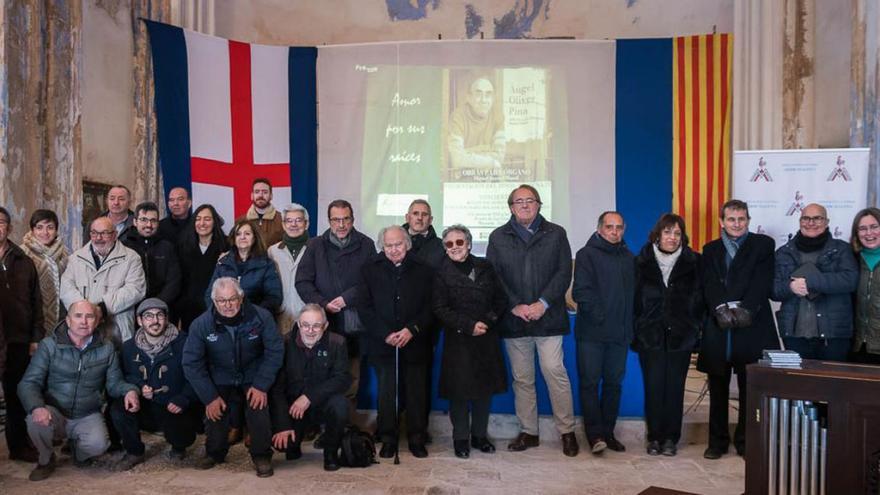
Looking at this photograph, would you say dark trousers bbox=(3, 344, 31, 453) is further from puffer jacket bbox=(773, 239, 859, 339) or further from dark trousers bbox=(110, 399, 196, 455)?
puffer jacket bbox=(773, 239, 859, 339)

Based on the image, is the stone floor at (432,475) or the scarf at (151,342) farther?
the scarf at (151,342)

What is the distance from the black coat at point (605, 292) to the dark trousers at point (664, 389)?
0.65 feet

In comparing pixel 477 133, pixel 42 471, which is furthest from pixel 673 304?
pixel 477 133

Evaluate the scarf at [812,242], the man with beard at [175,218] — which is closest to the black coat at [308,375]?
the man with beard at [175,218]

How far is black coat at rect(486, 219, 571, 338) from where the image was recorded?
4.29 meters

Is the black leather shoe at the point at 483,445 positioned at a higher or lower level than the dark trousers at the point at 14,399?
lower

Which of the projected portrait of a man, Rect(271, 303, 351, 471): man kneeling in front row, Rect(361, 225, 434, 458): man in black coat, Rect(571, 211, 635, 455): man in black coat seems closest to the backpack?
Rect(271, 303, 351, 471): man kneeling in front row

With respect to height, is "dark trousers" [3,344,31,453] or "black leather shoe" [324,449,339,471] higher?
"dark trousers" [3,344,31,453]

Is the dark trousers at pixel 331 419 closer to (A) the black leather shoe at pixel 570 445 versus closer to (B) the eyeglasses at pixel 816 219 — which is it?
(A) the black leather shoe at pixel 570 445

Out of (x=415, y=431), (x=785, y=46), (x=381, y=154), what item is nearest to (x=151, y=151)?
(x=381, y=154)

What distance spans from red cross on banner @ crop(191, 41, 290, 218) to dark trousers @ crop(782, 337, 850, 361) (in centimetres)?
509

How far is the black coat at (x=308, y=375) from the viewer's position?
4031 mm

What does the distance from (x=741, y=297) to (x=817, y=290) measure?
38 centimetres

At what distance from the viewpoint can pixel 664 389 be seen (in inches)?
170
